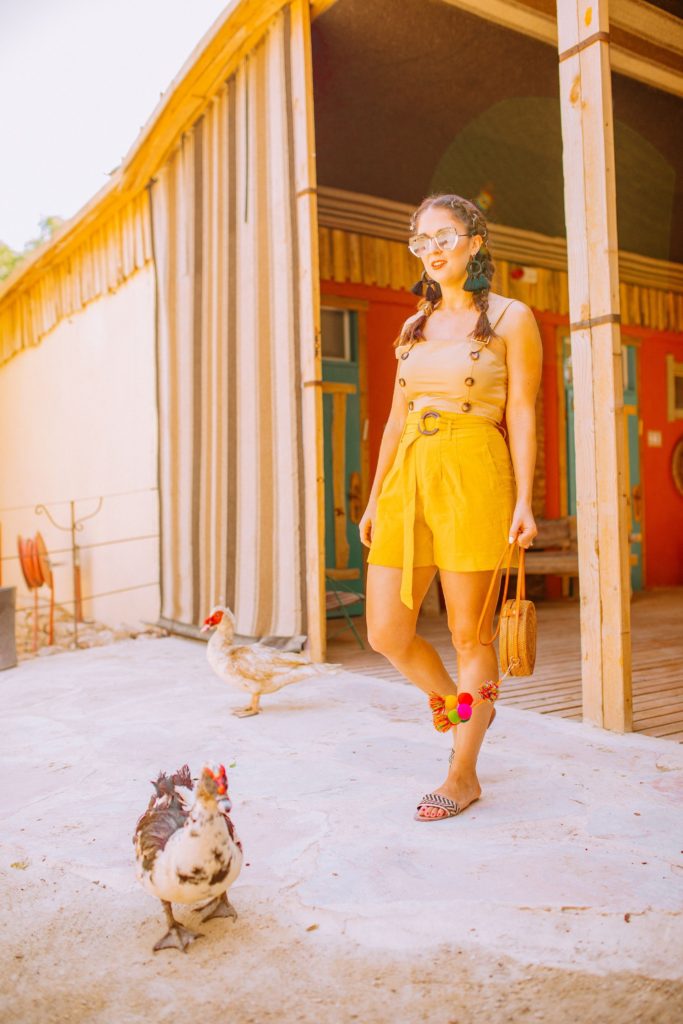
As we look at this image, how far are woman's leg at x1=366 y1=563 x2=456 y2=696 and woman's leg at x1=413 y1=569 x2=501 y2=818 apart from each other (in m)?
0.09

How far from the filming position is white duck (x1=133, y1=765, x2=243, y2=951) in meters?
1.87

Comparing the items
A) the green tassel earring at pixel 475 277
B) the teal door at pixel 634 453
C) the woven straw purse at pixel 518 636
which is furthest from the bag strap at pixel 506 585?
the teal door at pixel 634 453

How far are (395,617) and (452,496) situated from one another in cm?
42

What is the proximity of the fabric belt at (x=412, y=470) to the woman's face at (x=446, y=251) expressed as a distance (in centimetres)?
43

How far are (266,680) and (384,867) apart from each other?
6.11ft

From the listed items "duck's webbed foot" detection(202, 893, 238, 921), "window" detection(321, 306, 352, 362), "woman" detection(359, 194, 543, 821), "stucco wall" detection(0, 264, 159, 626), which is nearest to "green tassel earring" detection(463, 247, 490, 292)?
"woman" detection(359, 194, 543, 821)

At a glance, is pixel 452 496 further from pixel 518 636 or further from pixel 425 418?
pixel 518 636

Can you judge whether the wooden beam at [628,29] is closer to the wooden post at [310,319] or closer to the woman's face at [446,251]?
the wooden post at [310,319]

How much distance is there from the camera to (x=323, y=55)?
18.0ft

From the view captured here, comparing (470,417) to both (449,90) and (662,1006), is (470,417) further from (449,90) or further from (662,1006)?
(449,90)

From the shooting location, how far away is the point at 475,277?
2.69 metres

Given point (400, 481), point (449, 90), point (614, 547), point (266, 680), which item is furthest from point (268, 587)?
point (449, 90)

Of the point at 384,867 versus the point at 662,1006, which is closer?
the point at 662,1006

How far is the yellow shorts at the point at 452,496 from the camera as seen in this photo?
2592 millimetres
